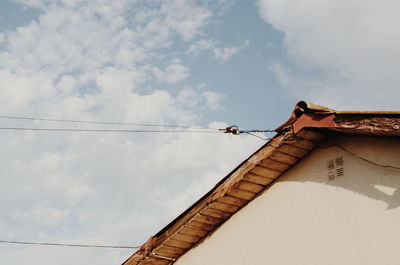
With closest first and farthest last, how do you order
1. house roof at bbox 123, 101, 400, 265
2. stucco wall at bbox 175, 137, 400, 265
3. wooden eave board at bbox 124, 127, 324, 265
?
stucco wall at bbox 175, 137, 400, 265 → house roof at bbox 123, 101, 400, 265 → wooden eave board at bbox 124, 127, 324, 265

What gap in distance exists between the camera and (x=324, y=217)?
691 cm

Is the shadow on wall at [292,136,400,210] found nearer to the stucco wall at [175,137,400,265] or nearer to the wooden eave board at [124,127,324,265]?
the stucco wall at [175,137,400,265]

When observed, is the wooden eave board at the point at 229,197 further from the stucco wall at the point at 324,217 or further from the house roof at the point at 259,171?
the stucco wall at the point at 324,217

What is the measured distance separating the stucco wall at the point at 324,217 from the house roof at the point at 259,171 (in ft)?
0.62

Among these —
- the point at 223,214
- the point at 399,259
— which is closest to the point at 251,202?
the point at 223,214

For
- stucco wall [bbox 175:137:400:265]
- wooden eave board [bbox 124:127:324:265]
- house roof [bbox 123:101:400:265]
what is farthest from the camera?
wooden eave board [bbox 124:127:324:265]

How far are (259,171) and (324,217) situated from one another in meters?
1.36

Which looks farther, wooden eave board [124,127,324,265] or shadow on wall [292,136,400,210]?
wooden eave board [124,127,324,265]

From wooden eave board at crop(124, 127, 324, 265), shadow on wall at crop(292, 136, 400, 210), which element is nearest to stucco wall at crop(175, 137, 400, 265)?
shadow on wall at crop(292, 136, 400, 210)

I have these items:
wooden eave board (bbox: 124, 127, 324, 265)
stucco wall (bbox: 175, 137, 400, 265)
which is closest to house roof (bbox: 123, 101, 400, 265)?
wooden eave board (bbox: 124, 127, 324, 265)

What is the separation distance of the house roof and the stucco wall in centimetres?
19

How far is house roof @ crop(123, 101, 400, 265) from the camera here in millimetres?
6387

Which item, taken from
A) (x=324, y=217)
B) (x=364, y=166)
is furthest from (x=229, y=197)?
(x=364, y=166)

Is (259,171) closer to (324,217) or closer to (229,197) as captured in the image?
(229,197)
